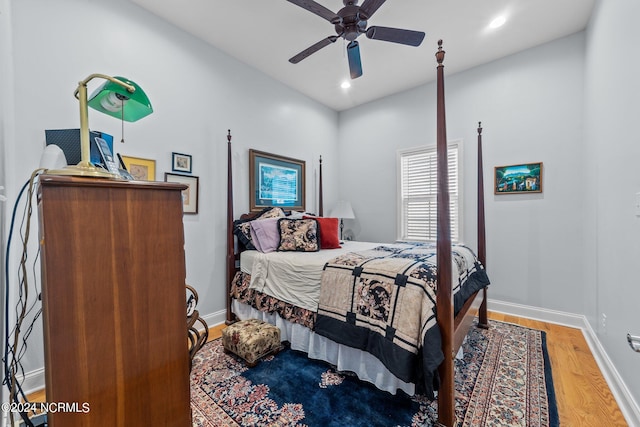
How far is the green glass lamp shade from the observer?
1122 mm

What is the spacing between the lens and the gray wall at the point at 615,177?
151 cm

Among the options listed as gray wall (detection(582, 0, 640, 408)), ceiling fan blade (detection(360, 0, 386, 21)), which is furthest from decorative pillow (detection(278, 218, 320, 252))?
gray wall (detection(582, 0, 640, 408))

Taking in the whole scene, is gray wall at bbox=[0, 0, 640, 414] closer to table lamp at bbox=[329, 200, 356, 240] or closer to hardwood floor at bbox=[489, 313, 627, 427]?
hardwood floor at bbox=[489, 313, 627, 427]

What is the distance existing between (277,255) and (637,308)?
244 centimetres

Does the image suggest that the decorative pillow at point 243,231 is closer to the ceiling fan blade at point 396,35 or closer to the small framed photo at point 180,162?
the small framed photo at point 180,162

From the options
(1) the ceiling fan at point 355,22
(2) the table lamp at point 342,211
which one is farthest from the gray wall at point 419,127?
(1) the ceiling fan at point 355,22

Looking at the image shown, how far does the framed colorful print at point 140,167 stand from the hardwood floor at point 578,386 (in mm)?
1653

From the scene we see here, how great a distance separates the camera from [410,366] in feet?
4.84

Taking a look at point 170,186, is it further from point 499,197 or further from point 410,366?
point 499,197

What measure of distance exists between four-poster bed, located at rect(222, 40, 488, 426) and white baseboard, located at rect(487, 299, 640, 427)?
0.66 metres

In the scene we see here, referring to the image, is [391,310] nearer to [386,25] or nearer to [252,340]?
[252,340]

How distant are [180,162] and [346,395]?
97.4 inches

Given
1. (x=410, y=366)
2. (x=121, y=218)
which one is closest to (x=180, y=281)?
(x=121, y=218)

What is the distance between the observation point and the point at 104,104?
4.57ft
